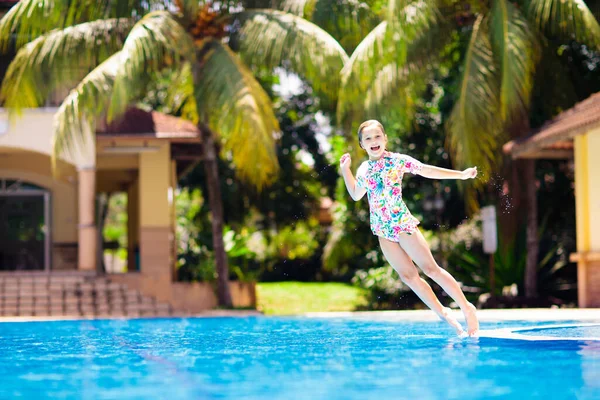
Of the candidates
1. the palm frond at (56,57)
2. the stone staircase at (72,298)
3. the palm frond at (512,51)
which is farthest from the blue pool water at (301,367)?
the palm frond at (56,57)

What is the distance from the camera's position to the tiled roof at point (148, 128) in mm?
18703

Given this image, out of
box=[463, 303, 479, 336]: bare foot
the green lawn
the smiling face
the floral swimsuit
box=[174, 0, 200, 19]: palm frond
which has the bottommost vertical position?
the green lawn

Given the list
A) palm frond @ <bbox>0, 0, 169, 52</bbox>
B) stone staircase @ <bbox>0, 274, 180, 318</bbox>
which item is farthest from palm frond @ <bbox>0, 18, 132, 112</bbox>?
stone staircase @ <bbox>0, 274, 180, 318</bbox>

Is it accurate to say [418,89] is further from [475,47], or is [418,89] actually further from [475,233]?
[475,233]

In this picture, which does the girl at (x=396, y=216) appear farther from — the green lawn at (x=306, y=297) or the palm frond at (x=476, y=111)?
the green lawn at (x=306, y=297)

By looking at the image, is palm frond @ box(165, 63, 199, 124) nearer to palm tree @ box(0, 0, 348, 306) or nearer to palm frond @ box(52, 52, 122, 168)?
palm tree @ box(0, 0, 348, 306)

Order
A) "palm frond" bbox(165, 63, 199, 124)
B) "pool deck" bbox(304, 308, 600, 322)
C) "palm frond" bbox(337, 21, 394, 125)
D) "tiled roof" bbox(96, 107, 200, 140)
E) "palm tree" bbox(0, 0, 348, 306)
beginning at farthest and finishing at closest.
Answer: "tiled roof" bbox(96, 107, 200, 140) → "palm frond" bbox(165, 63, 199, 124) → "palm frond" bbox(337, 21, 394, 125) → "palm tree" bbox(0, 0, 348, 306) → "pool deck" bbox(304, 308, 600, 322)

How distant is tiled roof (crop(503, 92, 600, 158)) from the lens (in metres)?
14.1

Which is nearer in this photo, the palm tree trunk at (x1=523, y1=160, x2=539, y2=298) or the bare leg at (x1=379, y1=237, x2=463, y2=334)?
the bare leg at (x1=379, y1=237, x2=463, y2=334)

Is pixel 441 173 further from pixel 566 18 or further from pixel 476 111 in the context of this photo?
pixel 566 18

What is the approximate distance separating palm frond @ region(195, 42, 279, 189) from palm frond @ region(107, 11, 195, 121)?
704 mm

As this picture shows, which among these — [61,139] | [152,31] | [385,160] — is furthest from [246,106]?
[385,160]

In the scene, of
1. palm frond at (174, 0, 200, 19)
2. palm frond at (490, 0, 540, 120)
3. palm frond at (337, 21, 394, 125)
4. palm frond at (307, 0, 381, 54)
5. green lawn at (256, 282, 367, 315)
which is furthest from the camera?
green lawn at (256, 282, 367, 315)

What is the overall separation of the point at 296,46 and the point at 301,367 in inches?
441
